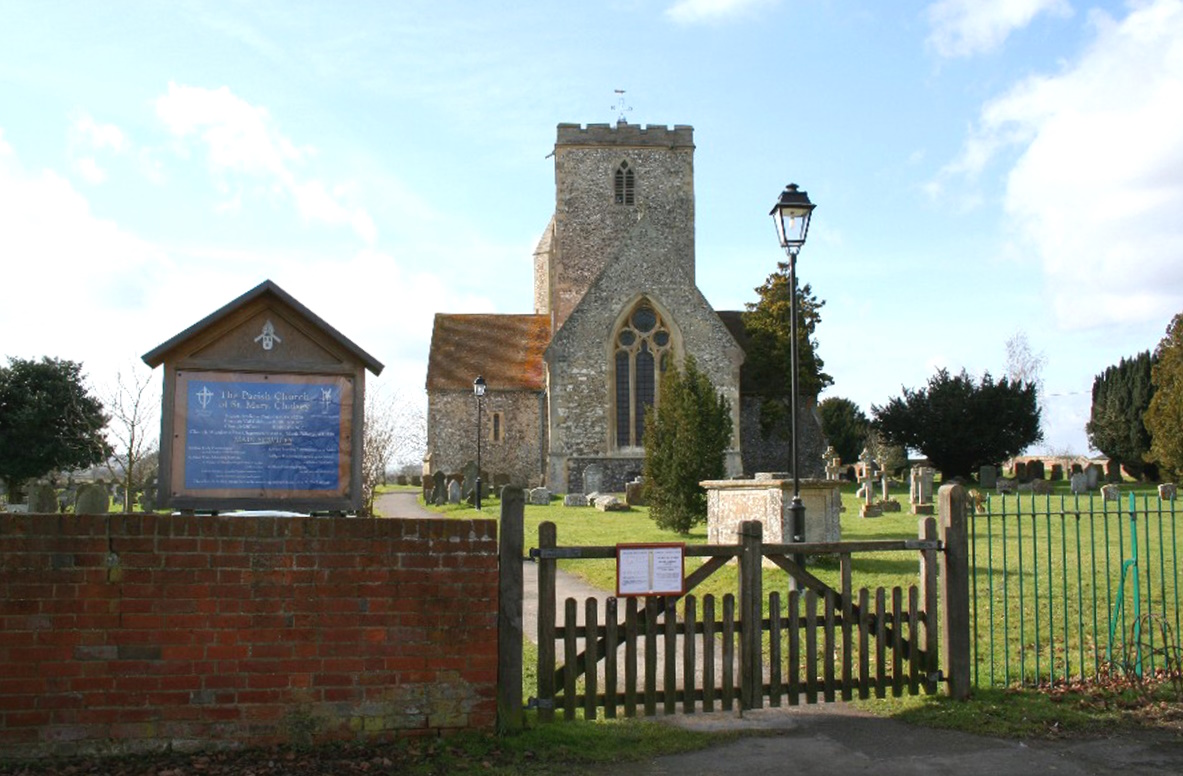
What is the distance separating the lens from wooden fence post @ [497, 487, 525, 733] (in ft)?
19.6

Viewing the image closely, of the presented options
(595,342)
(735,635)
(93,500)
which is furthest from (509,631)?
(595,342)

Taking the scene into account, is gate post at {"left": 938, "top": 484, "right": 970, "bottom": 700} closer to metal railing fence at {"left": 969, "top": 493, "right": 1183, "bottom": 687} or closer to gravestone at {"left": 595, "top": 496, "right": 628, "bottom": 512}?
metal railing fence at {"left": 969, "top": 493, "right": 1183, "bottom": 687}

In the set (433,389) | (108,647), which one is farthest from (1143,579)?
(433,389)

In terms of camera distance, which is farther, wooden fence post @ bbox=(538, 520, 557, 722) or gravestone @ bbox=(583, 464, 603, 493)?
gravestone @ bbox=(583, 464, 603, 493)

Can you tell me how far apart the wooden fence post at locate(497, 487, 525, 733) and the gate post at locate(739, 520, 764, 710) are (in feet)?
4.95

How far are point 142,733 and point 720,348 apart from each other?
30398mm

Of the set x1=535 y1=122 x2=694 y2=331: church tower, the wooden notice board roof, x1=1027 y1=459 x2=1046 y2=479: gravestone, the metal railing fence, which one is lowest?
the metal railing fence

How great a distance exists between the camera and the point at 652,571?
6410 mm

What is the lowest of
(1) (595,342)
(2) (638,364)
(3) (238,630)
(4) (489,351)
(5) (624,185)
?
(3) (238,630)

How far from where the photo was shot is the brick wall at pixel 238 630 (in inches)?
216

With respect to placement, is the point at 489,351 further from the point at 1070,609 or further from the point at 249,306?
the point at 249,306

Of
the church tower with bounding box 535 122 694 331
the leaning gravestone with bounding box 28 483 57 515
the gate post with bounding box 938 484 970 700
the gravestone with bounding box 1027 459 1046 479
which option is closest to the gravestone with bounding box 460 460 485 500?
the church tower with bounding box 535 122 694 331

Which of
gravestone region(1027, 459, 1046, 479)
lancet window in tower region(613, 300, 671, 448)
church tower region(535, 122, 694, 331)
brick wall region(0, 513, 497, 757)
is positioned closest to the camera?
brick wall region(0, 513, 497, 757)

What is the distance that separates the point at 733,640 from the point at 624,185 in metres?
37.7
